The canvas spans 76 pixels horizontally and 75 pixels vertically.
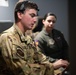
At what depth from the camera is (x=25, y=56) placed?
123 cm

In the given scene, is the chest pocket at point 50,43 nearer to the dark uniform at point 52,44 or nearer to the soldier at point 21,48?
the dark uniform at point 52,44

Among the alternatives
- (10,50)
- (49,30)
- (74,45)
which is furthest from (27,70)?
(49,30)

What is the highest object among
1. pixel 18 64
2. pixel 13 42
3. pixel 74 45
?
pixel 74 45

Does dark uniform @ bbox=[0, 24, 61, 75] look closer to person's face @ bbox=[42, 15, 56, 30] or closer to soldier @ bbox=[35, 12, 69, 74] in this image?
soldier @ bbox=[35, 12, 69, 74]

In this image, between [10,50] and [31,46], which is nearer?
[10,50]

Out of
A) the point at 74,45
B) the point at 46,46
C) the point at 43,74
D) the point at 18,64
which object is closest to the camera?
the point at 74,45

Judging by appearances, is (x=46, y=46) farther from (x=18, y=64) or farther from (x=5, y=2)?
(x=18, y=64)

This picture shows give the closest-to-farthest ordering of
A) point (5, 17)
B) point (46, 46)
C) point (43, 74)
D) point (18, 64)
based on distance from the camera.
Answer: point (18, 64) < point (43, 74) < point (46, 46) < point (5, 17)

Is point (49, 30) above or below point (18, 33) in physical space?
below

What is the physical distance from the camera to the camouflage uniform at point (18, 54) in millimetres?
1176

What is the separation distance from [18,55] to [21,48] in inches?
2.4

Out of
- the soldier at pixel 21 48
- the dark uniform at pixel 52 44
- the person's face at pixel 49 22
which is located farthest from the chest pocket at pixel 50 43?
the soldier at pixel 21 48

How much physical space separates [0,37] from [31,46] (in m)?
0.26

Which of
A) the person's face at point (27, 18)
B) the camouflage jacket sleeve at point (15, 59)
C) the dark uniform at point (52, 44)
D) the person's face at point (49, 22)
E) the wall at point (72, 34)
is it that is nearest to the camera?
the wall at point (72, 34)
